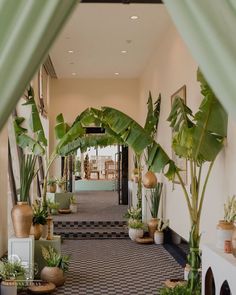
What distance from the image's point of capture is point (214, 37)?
134 cm

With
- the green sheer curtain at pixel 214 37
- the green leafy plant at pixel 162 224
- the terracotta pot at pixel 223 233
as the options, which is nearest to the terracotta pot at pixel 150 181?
the green leafy plant at pixel 162 224

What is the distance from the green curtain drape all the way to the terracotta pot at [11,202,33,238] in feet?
15.4

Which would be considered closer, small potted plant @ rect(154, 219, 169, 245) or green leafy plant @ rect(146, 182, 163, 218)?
small potted plant @ rect(154, 219, 169, 245)

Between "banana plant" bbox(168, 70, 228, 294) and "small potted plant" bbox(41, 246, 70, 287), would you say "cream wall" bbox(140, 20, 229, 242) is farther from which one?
"small potted plant" bbox(41, 246, 70, 287)

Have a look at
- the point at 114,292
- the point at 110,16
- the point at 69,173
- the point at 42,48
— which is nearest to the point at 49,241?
the point at 114,292

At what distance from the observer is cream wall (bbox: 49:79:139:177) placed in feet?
45.7

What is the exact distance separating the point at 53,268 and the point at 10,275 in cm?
76

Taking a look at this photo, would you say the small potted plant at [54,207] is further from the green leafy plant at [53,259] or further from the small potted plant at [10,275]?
the small potted plant at [10,275]

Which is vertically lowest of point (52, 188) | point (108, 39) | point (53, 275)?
point (53, 275)

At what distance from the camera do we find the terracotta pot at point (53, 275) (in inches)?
235

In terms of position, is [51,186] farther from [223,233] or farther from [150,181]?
[223,233]

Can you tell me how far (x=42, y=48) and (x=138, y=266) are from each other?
20.5ft

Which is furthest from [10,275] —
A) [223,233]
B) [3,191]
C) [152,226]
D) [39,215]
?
[152,226]

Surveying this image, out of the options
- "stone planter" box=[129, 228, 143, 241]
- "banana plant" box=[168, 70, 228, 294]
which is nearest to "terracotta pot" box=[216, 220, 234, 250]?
"banana plant" box=[168, 70, 228, 294]
